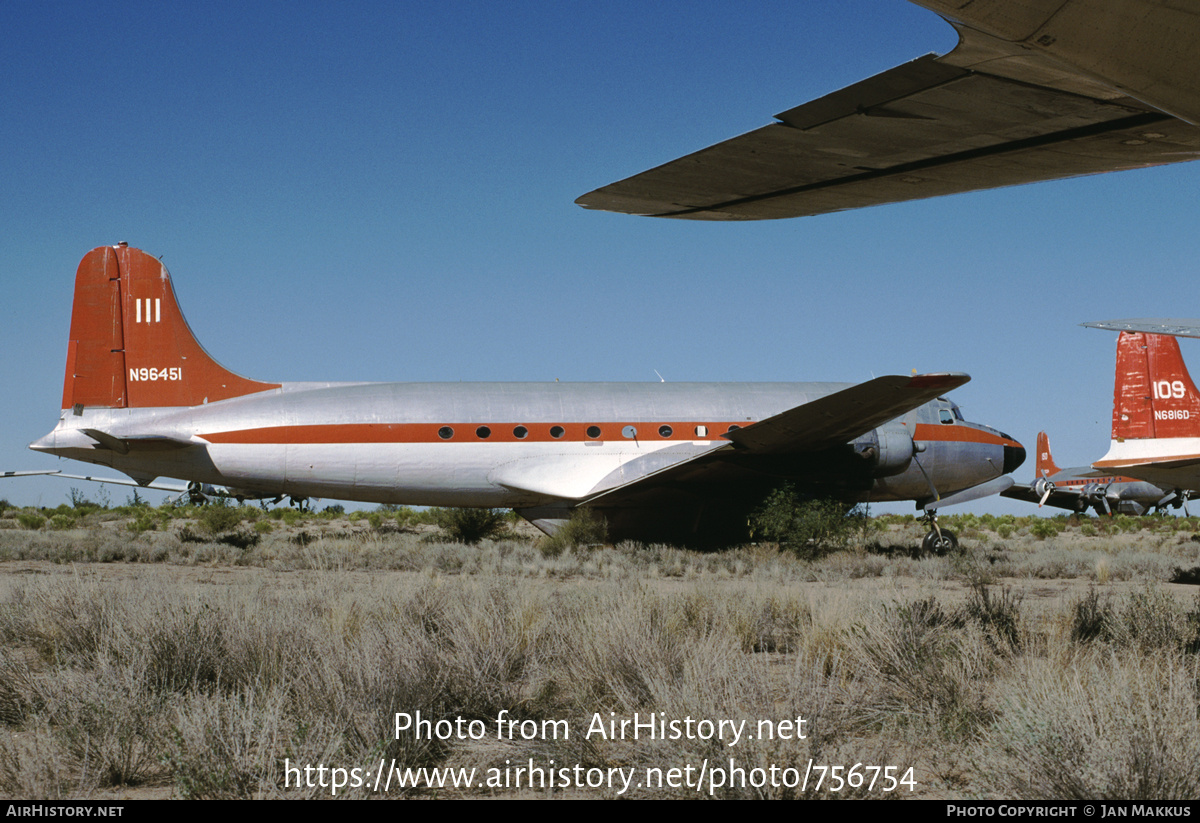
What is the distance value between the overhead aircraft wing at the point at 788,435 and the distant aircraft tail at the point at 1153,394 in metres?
7.57

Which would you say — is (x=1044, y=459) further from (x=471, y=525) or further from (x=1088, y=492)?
(x=471, y=525)

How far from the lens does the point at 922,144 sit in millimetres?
4316

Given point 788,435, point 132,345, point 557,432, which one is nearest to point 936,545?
point 788,435

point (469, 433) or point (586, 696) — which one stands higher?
point (469, 433)

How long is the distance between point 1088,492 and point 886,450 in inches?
1293

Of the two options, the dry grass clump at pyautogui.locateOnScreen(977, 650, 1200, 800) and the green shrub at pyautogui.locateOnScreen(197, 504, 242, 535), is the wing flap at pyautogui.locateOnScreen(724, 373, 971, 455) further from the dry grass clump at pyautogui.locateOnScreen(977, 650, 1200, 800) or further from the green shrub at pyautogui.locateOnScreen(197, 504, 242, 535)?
the green shrub at pyautogui.locateOnScreen(197, 504, 242, 535)

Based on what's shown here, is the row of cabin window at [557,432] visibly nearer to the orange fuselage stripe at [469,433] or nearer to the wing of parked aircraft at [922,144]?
the orange fuselage stripe at [469,433]

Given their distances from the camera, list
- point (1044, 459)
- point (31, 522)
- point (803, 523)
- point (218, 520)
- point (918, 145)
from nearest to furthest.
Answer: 1. point (918, 145)
2. point (803, 523)
3. point (218, 520)
4. point (31, 522)
5. point (1044, 459)

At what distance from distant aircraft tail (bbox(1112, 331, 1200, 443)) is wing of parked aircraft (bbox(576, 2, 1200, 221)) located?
765 inches

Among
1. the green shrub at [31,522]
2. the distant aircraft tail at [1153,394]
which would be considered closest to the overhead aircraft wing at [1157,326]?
the distant aircraft tail at [1153,394]

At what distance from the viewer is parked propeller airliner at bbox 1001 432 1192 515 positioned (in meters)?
45.5

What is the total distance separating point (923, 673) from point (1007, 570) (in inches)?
493

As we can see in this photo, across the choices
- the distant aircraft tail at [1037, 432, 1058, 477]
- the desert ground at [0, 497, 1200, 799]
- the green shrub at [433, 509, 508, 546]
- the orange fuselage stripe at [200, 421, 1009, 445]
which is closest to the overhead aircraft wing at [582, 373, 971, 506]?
the orange fuselage stripe at [200, 421, 1009, 445]

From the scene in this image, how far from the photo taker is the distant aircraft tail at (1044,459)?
52.0 meters
